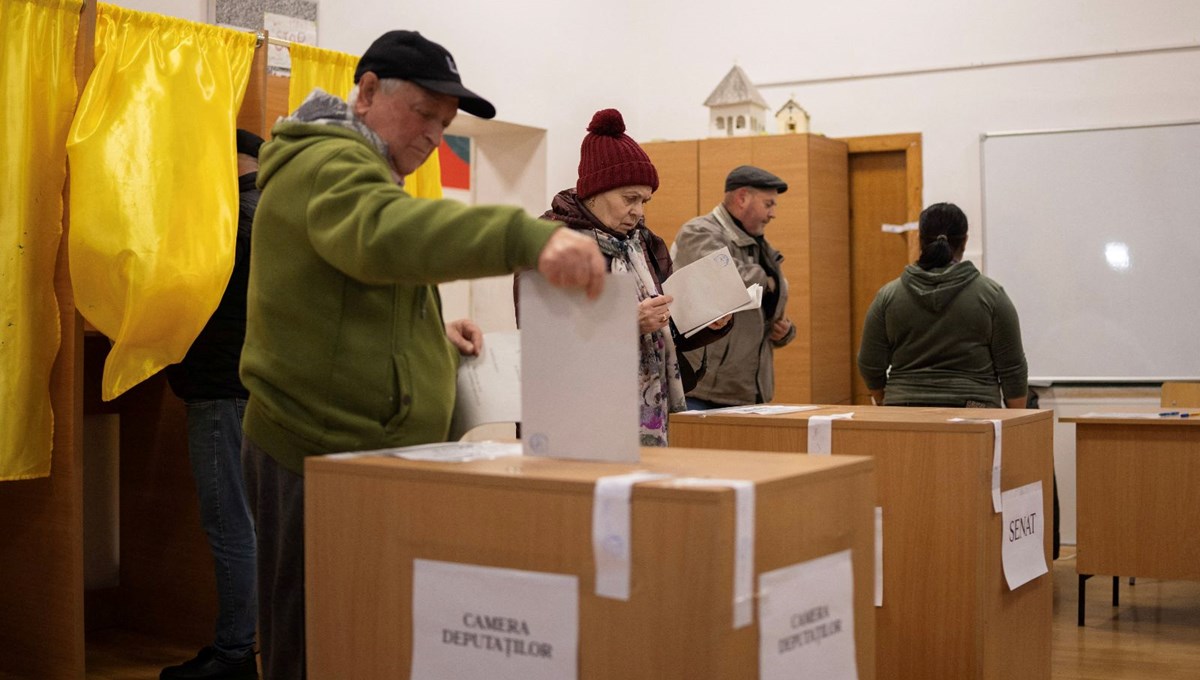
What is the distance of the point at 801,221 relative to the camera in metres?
5.99

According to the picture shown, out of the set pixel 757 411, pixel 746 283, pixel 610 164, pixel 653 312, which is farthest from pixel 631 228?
pixel 746 283

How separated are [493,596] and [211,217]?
2.24 metres

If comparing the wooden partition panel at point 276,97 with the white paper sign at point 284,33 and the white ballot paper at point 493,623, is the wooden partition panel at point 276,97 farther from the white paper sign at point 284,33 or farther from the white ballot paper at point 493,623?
the white ballot paper at point 493,623

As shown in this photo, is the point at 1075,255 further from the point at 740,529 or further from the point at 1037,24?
the point at 740,529

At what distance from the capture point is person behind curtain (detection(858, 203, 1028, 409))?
13.0 feet

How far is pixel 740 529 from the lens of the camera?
1.38 metres

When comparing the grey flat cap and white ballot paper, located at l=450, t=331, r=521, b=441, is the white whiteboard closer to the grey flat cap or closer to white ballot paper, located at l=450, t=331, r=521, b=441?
the grey flat cap

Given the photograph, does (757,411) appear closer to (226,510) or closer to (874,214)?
(226,510)

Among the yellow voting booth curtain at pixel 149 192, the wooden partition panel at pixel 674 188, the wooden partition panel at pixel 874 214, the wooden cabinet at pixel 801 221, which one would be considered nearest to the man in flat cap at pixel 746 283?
the yellow voting booth curtain at pixel 149 192

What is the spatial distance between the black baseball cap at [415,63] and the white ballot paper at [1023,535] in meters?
1.36

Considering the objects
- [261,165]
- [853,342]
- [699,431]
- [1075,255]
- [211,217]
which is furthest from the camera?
[853,342]

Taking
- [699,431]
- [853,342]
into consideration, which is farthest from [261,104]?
[853,342]

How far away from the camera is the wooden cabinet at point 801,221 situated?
19.6 ft

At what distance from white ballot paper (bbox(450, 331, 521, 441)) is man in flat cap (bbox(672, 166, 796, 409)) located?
1.52 metres
